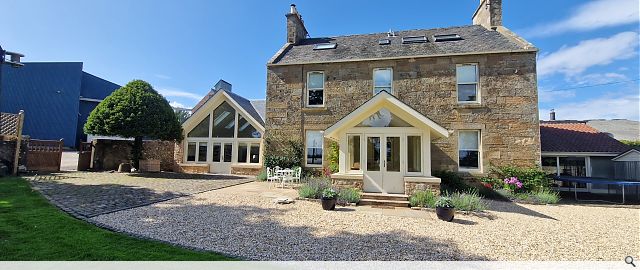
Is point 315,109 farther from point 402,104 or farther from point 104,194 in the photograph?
point 104,194

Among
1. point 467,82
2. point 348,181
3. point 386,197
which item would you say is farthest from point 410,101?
point 386,197

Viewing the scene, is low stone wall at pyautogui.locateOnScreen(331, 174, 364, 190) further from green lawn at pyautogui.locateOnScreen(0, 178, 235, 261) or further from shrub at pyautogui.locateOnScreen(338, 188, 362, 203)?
green lawn at pyautogui.locateOnScreen(0, 178, 235, 261)

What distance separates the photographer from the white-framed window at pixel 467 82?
1362cm

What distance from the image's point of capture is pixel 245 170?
17750mm

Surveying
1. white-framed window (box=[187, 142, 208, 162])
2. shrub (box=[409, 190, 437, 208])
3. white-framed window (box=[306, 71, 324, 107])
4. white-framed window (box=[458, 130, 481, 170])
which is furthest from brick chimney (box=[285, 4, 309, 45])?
shrub (box=[409, 190, 437, 208])

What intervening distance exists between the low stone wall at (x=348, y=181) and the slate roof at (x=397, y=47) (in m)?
7.10

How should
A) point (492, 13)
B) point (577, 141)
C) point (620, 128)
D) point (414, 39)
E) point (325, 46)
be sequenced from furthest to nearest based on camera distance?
point (620, 128) → point (325, 46) → point (414, 39) → point (492, 13) → point (577, 141)

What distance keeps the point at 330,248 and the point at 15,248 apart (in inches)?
190

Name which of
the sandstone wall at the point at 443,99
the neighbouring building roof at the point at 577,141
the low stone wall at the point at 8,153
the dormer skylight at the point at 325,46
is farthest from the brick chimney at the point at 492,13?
the low stone wall at the point at 8,153

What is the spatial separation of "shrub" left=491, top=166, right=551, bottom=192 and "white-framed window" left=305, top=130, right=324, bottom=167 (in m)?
8.45

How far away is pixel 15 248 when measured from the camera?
173 inches

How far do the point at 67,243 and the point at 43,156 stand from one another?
15.6 meters

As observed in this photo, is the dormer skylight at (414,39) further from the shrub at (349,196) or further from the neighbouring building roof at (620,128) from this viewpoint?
the neighbouring building roof at (620,128)

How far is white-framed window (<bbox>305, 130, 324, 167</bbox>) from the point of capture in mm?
15297
